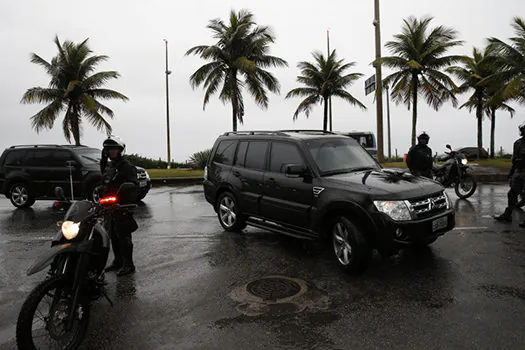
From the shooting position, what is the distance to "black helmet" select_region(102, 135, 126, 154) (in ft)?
15.8

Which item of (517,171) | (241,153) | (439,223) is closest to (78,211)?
(241,153)

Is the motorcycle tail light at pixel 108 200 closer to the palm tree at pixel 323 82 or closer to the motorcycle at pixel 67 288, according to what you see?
the motorcycle at pixel 67 288

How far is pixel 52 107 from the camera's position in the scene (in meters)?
25.8

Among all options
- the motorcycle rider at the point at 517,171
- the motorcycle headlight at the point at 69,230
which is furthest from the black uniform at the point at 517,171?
the motorcycle headlight at the point at 69,230

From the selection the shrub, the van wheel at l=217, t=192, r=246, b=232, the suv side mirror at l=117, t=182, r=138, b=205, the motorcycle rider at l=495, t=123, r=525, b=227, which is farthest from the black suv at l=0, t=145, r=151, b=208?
the shrub

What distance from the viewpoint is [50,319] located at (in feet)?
9.77

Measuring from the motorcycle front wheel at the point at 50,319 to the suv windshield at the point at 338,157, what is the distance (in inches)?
135

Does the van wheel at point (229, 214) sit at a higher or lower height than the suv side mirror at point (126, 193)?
lower

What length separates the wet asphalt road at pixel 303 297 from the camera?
3.27m

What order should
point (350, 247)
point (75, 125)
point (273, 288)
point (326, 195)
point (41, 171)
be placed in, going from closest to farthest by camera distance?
point (273, 288)
point (350, 247)
point (326, 195)
point (41, 171)
point (75, 125)

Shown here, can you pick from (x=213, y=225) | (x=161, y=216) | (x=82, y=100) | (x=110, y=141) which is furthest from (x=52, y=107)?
(x=110, y=141)

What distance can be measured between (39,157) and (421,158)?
10504 millimetres

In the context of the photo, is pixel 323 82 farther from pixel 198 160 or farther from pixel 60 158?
pixel 60 158

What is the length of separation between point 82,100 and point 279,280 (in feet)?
82.9
